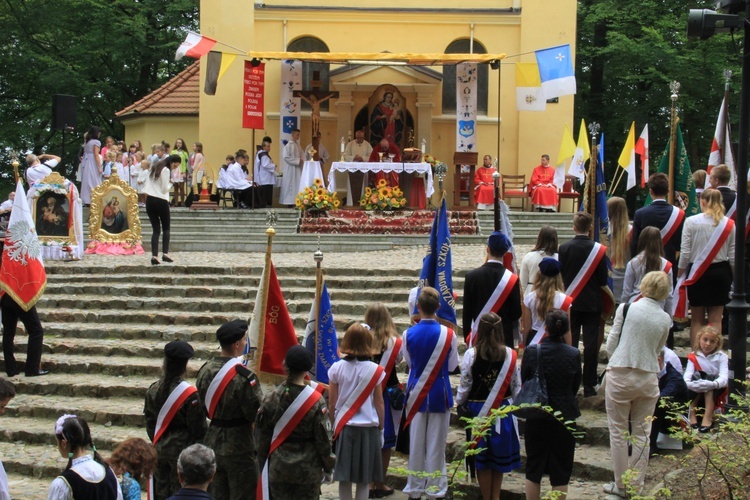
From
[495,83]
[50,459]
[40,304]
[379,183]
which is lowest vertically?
[50,459]

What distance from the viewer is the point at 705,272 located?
435 inches

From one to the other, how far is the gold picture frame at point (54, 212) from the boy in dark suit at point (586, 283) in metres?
10.3

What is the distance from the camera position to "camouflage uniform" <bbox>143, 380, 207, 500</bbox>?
25.7 ft

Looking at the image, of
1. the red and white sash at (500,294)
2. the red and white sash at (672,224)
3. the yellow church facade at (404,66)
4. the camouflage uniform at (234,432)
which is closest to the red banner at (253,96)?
the yellow church facade at (404,66)

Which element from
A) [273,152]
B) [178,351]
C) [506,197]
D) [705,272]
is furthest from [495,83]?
[178,351]

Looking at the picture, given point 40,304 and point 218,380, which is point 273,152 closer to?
point 40,304

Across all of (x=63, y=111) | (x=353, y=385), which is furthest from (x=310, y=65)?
(x=353, y=385)

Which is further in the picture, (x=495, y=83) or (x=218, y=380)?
(x=495, y=83)

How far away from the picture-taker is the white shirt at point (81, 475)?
20.6 ft

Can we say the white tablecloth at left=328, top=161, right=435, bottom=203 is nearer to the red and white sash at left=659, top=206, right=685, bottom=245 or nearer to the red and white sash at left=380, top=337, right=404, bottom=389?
the red and white sash at left=659, top=206, right=685, bottom=245

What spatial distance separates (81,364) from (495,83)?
1785 cm

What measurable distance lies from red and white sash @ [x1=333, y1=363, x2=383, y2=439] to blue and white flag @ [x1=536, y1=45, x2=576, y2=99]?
17108 mm

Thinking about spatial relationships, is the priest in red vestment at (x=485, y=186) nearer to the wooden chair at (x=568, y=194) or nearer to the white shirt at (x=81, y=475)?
the wooden chair at (x=568, y=194)

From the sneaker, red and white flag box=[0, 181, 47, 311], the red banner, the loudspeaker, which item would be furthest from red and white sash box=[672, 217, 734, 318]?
the red banner
